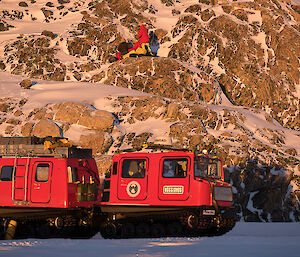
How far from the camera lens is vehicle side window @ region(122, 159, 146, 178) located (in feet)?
63.7

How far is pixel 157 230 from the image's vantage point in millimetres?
18859

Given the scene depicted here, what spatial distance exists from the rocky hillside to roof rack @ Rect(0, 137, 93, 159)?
38.2ft

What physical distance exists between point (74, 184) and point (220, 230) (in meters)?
5.32

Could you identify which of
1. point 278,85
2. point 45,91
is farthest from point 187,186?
point 278,85

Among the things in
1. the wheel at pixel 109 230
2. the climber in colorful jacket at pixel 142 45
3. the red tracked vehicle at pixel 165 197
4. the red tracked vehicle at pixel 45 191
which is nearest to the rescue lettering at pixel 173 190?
the red tracked vehicle at pixel 165 197

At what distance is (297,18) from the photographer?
61.4m

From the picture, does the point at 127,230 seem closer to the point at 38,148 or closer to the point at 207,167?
the point at 207,167

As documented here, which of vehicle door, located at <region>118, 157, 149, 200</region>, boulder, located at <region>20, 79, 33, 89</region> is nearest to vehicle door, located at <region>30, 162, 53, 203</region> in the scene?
vehicle door, located at <region>118, 157, 149, 200</region>

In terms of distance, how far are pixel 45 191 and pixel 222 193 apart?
608cm

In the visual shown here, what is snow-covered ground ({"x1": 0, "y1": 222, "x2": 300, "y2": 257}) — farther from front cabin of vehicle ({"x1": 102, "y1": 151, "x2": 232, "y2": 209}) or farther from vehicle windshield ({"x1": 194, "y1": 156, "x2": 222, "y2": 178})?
vehicle windshield ({"x1": 194, "y1": 156, "x2": 222, "y2": 178})

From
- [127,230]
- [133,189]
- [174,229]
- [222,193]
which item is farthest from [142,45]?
[174,229]

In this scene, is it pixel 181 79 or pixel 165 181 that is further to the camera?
pixel 181 79

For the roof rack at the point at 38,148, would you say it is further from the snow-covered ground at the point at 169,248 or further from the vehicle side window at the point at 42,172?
the snow-covered ground at the point at 169,248

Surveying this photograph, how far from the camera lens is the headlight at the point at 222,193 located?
1895 centimetres
